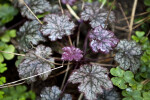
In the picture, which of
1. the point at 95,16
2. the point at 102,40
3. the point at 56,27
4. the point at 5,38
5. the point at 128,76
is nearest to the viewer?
the point at 128,76

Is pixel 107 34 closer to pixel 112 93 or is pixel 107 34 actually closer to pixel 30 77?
pixel 112 93

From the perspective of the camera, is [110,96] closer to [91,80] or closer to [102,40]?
[91,80]

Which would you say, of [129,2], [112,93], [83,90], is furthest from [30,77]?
[129,2]

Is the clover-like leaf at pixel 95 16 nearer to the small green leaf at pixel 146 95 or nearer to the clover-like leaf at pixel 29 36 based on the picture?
the clover-like leaf at pixel 29 36

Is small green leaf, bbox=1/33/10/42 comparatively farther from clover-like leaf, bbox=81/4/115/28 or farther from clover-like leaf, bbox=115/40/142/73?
clover-like leaf, bbox=115/40/142/73

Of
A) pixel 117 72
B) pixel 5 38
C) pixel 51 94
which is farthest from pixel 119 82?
pixel 5 38

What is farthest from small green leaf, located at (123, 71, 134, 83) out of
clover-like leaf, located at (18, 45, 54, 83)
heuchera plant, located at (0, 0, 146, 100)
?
clover-like leaf, located at (18, 45, 54, 83)
